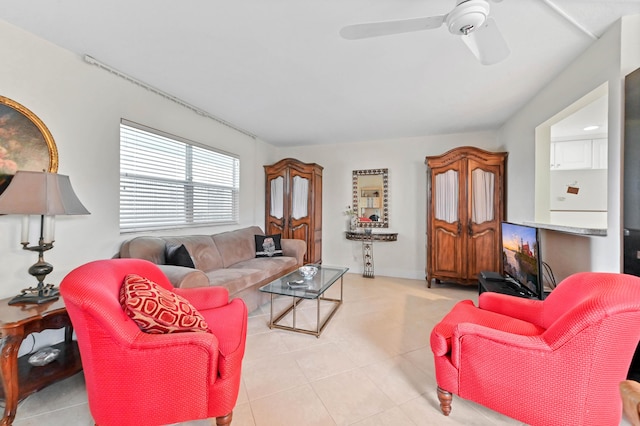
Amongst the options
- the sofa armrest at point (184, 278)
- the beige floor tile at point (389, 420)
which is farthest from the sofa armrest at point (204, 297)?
the beige floor tile at point (389, 420)

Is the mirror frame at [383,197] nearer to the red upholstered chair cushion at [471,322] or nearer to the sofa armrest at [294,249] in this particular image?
the sofa armrest at [294,249]

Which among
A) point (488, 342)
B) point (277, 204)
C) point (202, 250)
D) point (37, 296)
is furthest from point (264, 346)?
point (277, 204)

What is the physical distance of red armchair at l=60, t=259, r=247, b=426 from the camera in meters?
1.11

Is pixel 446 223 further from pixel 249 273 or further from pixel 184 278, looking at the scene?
pixel 184 278

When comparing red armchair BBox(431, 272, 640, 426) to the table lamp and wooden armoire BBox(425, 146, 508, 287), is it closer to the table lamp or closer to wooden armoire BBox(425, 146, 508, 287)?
wooden armoire BBox(425, 146, 508, 287)

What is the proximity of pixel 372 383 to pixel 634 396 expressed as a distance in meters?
1.44

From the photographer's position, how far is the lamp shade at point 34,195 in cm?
149

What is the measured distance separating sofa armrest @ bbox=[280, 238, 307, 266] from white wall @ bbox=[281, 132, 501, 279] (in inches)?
42.2

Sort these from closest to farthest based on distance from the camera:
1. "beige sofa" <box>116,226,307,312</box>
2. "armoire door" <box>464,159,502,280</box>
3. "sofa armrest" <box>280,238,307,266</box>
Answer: "beige sofa" <box>116,226,307,312</box>
"armoire door" <box>464,159,502,280</box>
"sofa armrest" <box>280,238,307,266</box>

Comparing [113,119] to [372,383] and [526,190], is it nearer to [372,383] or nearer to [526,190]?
[372,383]

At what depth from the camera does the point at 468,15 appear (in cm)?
120

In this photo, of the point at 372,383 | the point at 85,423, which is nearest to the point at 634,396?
the point at 372,383

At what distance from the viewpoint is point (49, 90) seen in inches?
78.2

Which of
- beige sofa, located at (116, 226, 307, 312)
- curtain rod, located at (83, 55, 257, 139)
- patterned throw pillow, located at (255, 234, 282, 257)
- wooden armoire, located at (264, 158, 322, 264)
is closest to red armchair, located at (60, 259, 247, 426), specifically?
beige sofa, located at (116, 226, 307, 312)
